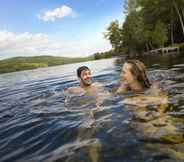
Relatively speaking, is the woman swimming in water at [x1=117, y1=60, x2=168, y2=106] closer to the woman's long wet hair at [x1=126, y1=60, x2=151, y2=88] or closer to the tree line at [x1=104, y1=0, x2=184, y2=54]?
the woman's long wet hair at [x1=126, y1=60, x2=151, y2=88]

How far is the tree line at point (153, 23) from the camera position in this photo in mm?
48906

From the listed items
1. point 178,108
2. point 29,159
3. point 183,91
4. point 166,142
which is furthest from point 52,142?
point 183,91

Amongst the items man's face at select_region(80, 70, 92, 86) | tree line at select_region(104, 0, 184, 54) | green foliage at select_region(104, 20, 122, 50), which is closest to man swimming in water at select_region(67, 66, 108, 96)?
man's face at select_region(80, 70, 92, 86)

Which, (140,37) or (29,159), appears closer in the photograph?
(29,159)

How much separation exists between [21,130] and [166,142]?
11.4ft

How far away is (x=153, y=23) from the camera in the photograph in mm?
59594

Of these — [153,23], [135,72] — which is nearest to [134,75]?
[135,72]

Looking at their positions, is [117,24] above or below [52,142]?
above

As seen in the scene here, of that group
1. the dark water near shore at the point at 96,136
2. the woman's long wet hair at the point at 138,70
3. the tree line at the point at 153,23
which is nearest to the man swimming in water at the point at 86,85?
the dark water near shore at the point at 96,136

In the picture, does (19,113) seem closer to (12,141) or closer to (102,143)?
(12,141)

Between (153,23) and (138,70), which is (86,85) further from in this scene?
(153,23)

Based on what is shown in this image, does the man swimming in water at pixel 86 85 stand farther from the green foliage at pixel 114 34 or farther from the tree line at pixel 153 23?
the green foliage at pixel 114 34

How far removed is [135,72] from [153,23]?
56.9m

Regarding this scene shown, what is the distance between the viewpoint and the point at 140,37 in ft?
189
